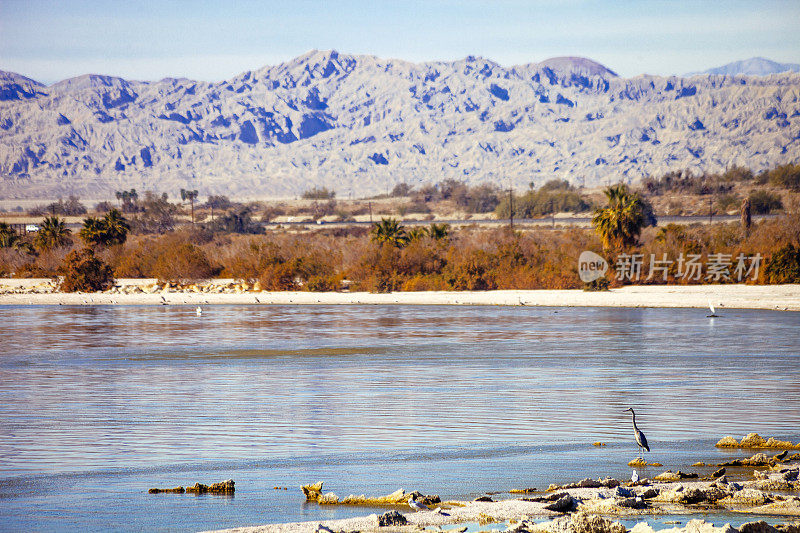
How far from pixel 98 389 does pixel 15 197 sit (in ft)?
627

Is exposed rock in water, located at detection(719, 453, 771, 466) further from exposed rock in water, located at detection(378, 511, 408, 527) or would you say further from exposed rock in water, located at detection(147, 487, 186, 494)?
exposed rock in water, located at detection(147, 487, 186, 494)

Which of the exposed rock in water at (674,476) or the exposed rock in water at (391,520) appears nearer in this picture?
the exposed rock in water at (391,520)

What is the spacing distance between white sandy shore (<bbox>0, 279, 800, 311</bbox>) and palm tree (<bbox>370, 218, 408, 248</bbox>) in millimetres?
5293

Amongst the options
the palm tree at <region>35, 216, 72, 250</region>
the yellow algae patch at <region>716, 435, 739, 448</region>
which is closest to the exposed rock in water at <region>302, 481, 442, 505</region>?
the yellow algae patch at <region>716, 435, 739, 448</region>

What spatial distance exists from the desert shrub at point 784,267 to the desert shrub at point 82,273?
36153 mm

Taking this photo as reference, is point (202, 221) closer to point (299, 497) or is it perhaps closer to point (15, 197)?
point (299, 497)

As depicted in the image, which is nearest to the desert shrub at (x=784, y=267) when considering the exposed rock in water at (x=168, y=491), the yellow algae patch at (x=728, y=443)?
the yellow algae patch at (x=728, y=443)

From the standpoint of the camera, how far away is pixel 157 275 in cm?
5806

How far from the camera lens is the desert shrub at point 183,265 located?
5731 centimetres

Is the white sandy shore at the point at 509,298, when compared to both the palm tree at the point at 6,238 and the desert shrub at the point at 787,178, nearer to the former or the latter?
the palm tree at the point at 6,238

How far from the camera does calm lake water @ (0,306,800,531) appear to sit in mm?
11641

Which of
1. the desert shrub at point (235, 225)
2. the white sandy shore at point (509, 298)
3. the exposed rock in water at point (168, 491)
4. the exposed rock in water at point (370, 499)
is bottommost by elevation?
the white sandy shore at point (509, 298)

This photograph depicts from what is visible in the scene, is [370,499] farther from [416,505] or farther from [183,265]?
[183,265]

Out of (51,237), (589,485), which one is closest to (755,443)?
(589,485)
